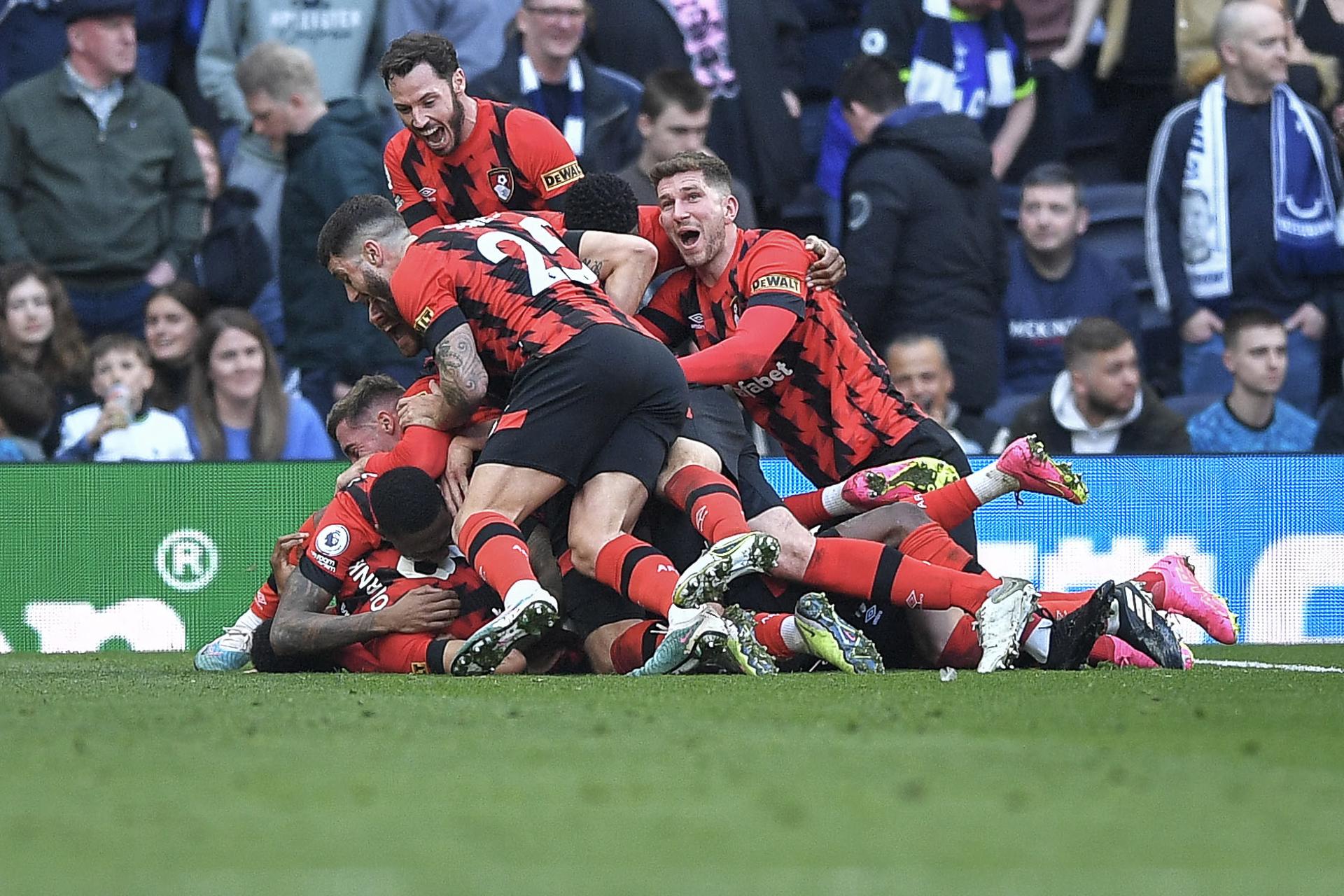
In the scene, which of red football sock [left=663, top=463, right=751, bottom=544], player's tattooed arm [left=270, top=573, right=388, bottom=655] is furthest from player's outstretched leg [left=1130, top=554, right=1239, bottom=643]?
player's tattooed arm [left=270, top=573, right=388, bottom=655]

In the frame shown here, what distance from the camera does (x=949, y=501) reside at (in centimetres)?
589

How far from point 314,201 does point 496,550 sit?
169 inches

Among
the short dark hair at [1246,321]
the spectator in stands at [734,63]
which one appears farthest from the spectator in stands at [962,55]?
the short dark hair at [1246,321]

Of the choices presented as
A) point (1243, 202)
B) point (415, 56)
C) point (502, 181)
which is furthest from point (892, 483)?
point (1243, 202)

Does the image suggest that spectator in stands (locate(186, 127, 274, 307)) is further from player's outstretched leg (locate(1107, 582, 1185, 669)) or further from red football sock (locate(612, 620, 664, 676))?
player's outstretched leg (locate(1107, 582, 1185, 669))

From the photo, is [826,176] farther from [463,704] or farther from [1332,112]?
[463,704]

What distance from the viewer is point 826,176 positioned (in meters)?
9.42

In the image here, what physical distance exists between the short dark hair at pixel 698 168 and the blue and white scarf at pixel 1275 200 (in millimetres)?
4205

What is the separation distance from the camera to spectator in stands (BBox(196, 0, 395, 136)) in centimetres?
929

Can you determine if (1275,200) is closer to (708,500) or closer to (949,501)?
(949,501)

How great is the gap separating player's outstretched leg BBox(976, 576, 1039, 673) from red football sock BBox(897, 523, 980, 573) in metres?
0.64

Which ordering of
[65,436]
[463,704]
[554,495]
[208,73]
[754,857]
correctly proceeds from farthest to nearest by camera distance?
[208,73] < [65,436] < [554,495] < [463,704] < [754,857]

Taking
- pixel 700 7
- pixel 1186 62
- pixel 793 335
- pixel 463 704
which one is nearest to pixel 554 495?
pixel 793 335

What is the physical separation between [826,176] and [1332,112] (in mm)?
2707
